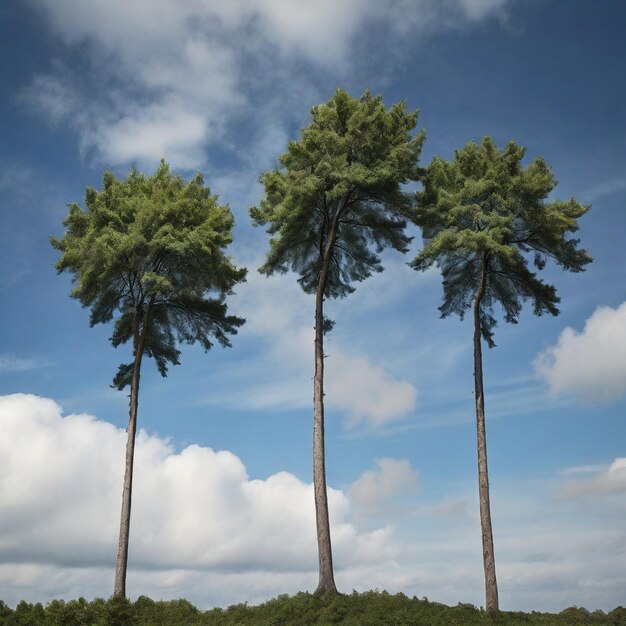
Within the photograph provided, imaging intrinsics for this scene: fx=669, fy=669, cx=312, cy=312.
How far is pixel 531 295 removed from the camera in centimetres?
2561

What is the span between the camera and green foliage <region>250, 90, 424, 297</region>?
22844mm

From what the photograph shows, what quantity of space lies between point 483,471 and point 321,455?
18.1ft

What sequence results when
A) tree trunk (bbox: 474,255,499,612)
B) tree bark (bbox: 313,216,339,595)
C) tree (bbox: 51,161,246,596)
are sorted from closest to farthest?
tree bark (bbox: 313,216,339,595), tree trunk (bbox: 474,255,499,612), tree (bbox: 51,161,246,596)

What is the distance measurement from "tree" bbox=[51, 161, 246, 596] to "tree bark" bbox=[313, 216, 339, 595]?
4.34 m

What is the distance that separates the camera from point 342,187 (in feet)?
73.3

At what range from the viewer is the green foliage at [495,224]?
23.3 metres

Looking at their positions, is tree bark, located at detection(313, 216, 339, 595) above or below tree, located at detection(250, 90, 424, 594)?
below

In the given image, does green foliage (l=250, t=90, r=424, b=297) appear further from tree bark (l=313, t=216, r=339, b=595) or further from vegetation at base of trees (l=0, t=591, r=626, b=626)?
vegetation at base of trees (l=0, t=591, r=626, b=626)

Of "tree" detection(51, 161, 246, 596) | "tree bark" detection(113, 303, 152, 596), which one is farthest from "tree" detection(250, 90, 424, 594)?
"tree bark" detection(113, 303, 152, 596)

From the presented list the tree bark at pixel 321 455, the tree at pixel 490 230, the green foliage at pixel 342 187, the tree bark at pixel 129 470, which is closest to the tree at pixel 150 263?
the tree bark at pixel 129 470

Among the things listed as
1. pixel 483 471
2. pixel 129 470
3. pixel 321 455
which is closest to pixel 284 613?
pixel 321 455

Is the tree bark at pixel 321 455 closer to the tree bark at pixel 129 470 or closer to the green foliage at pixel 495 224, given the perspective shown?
the green foliage at pixel 495 224

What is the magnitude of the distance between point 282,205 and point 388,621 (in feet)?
43.6

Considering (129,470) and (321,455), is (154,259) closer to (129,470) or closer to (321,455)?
(129,470)
